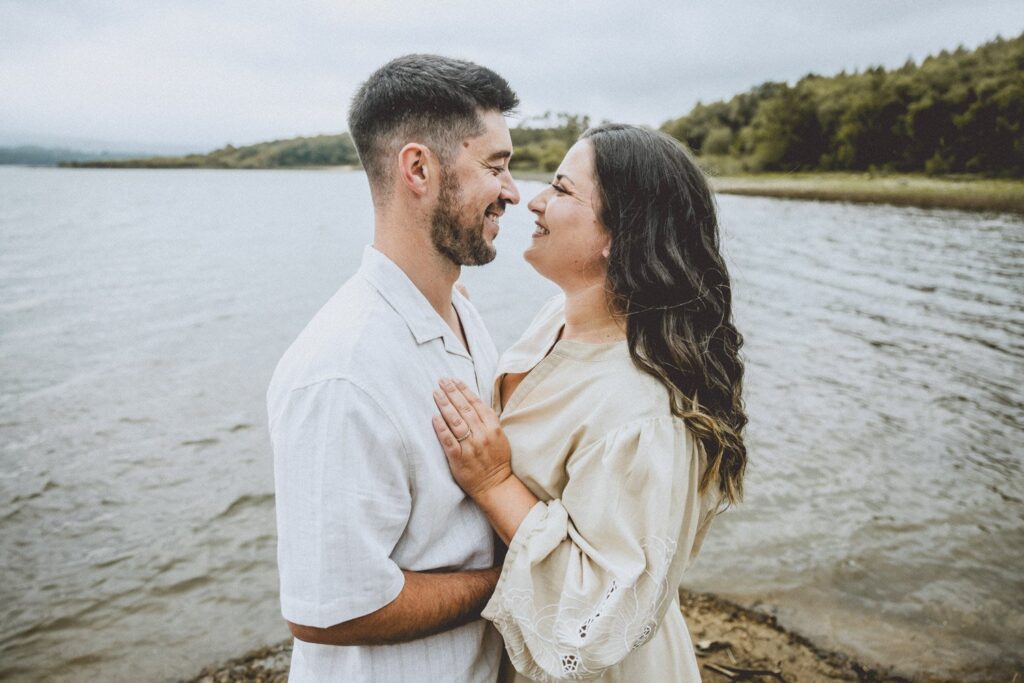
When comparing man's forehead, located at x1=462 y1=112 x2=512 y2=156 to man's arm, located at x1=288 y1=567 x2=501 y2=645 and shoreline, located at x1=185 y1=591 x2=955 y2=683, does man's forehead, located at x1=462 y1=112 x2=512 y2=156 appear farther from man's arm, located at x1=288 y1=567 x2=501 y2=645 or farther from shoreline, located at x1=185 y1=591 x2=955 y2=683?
shoreline, located at x1=185 y1=591 x2=955 y2=683

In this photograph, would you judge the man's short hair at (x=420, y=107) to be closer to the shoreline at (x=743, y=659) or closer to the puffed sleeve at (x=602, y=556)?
the puffed sleeve at (x=602, y=556)

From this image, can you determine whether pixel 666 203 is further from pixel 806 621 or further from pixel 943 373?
pixel 943 373

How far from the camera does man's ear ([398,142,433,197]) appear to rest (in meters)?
2.20

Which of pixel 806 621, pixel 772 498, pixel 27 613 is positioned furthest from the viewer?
pixel 772 498

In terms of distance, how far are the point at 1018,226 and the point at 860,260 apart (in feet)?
46.3

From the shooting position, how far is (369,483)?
165 centimetres

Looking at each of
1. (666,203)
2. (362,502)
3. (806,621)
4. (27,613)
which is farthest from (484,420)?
(27,613)

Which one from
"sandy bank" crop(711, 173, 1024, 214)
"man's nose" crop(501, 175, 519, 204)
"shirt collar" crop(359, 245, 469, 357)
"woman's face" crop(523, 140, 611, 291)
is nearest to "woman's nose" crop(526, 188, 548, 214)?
"woman's face" crop(523, 140, 611, 291)

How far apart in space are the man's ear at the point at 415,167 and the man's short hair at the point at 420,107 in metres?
0.04

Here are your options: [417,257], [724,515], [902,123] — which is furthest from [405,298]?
[902,123]

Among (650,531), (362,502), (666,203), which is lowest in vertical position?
(650,531)

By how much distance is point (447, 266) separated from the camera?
234cm

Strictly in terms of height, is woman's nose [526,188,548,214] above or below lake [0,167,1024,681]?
above

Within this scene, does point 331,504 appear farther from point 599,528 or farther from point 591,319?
point 591,319
